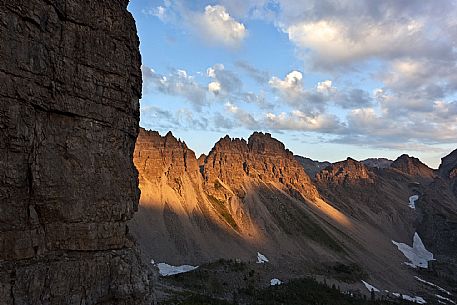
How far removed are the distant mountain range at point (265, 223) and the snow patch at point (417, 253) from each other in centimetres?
69

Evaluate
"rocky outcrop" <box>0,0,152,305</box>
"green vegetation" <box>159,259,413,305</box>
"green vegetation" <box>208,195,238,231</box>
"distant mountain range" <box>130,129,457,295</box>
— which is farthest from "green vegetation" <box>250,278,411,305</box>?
"rocky outcrop" <box>0,0,152,305</box>

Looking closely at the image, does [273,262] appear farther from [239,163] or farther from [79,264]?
[79,264]

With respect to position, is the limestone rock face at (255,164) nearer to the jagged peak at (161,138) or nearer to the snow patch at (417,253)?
the jagged peak at (161,138)

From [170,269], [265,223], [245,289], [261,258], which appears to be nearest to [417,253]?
[265,223]

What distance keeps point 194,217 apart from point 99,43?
9666 centimetres

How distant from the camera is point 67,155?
1895 centimetres

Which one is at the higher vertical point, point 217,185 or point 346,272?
point 217,185

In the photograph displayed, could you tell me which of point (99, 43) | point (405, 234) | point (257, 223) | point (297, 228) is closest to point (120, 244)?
point (99, 43)

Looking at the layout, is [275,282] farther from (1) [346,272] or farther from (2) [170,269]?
(1) [346,272]

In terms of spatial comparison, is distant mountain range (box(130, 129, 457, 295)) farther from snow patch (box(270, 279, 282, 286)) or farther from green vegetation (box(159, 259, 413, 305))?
green vegetation (box(159, 259, 413, 305))

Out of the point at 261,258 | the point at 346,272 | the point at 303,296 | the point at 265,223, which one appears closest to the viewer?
the point at 303,296

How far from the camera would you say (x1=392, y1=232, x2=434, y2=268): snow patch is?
15690 cm

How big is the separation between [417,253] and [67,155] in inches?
7050

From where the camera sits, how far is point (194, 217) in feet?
375
